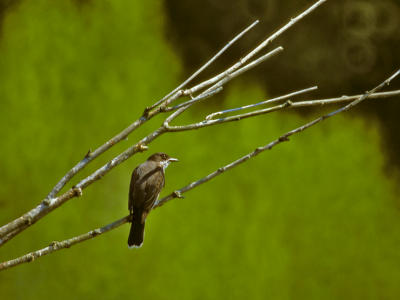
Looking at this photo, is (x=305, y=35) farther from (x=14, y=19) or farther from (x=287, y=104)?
(x=287, y=104)

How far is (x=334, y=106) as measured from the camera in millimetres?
3697

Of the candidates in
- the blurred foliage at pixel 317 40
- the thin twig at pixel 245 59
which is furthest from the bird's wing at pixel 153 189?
the thin twig at pixel 245 59

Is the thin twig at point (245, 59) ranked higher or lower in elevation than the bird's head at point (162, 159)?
lower

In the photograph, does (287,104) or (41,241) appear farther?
(41,241)

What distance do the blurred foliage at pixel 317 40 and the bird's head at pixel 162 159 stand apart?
0.65 meters

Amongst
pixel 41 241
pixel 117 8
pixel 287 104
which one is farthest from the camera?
pixel 117 8

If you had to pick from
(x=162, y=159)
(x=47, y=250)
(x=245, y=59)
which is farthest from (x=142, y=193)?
(x=245, y=59)

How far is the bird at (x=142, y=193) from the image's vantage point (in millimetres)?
3014

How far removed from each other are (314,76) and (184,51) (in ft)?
2.36

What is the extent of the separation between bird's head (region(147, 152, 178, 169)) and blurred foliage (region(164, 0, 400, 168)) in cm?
65

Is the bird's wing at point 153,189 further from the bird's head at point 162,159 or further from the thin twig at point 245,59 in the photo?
the thin twig at point 245,59

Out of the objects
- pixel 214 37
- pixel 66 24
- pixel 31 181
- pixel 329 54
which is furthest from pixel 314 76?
pixel 31 181

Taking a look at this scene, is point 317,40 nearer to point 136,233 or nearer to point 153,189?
point 153,189

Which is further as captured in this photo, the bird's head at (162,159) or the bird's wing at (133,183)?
the bird's head at (162,159)
